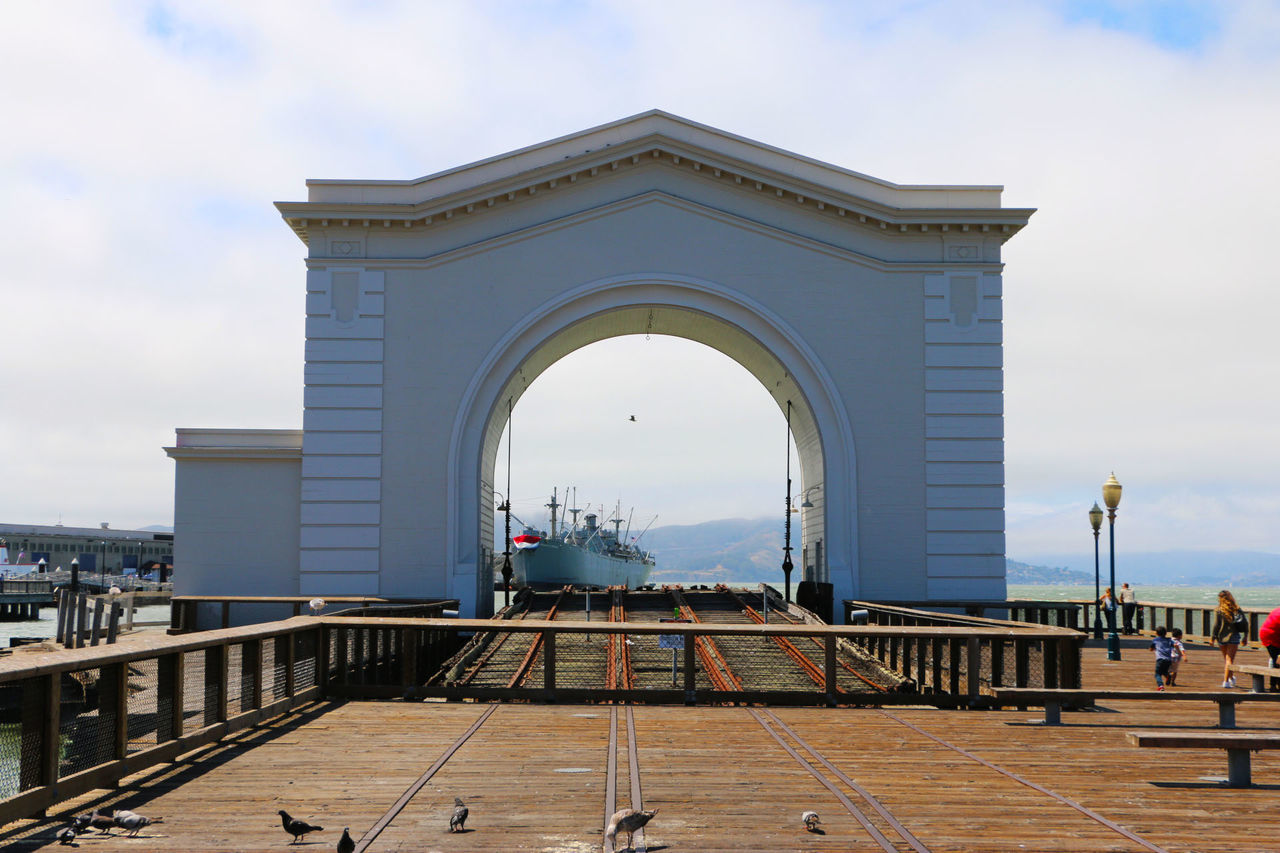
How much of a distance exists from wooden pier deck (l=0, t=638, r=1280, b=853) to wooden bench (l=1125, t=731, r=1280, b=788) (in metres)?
0.22

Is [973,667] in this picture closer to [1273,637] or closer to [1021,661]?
[1021,661]

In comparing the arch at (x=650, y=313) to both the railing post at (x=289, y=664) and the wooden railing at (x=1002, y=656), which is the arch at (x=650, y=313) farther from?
the railing post at (x=289, y=664)

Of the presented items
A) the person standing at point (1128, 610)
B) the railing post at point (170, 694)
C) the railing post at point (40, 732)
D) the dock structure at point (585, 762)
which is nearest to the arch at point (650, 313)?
the person standing at point (1128, 610)

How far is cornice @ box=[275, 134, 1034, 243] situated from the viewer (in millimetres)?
28062

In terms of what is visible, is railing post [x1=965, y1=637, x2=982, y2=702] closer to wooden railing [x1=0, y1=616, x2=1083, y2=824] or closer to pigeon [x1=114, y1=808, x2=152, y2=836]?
wooden railing [x1=0, y1=616, x2=1083, y2=824]

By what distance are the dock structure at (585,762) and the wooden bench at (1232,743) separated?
126 mm

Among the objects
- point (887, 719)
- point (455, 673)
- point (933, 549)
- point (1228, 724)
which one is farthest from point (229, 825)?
point (933, 549)

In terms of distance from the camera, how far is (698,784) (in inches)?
338

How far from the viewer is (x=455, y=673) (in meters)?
18.6

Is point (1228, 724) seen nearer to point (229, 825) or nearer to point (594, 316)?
point (229, 825)

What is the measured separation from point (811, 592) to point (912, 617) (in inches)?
406

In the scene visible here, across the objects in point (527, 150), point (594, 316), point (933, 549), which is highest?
point (527, 150)

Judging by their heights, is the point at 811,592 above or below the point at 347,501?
below

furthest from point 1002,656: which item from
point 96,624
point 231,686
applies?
point 96,624
